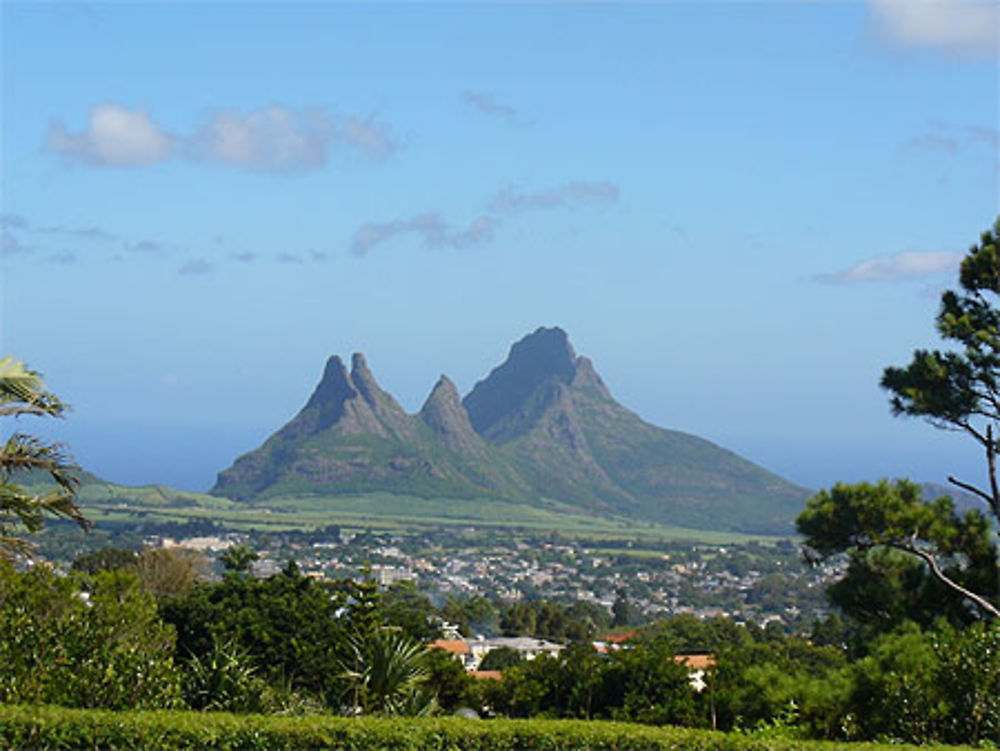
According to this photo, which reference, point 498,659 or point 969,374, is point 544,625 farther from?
point 969,374

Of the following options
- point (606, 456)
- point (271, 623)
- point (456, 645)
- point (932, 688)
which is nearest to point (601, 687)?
point (271, 623)

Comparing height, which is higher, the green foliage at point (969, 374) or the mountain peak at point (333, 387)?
the mountain peak at point (333, 387)

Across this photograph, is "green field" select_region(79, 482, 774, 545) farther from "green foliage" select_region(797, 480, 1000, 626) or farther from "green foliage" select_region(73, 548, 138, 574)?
"green foliage" select_region(797, 480, 1000, 626)

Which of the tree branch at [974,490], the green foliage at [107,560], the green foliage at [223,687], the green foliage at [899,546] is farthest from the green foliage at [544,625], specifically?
the green foliage at [223,687]

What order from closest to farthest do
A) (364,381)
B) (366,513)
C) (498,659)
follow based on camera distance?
(498,659) < (366,513) < (364,381)

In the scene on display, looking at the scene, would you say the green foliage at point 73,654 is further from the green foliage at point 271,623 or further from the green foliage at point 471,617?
the green foliage at point 471,617

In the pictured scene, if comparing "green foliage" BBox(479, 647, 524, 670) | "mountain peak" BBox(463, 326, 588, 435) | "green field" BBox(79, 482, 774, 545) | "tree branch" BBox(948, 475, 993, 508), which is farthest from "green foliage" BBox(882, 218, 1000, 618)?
"mountain peak" BBox(463, 326, 588, 435)

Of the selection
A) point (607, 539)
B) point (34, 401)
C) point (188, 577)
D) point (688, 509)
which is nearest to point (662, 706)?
point (34, 401)
